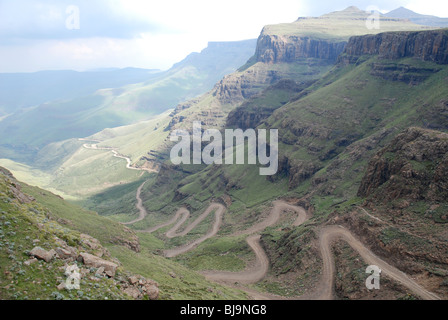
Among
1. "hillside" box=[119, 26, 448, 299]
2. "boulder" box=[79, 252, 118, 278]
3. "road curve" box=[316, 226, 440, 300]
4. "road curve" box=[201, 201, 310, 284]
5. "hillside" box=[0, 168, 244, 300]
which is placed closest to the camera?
"hillside" box=[0, 168, 244, 300]

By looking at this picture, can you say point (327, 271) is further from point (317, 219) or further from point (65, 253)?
point (65, 253)

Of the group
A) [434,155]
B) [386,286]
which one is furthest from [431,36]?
[386,286]

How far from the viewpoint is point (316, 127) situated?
180 meters

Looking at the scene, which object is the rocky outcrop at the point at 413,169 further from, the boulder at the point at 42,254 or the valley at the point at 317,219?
the boulder at the point at 42,254

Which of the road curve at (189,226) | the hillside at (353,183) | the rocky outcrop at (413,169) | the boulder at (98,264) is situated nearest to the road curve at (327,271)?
the hillside at (353,183)

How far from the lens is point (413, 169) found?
7450cm

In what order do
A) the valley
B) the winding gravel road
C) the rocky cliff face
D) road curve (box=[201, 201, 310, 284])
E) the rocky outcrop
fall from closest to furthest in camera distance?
the valley < the winding gravel road < the rocky outcrop < road curve (box=[201, 201, 310, 284]) < the rocky cliff face

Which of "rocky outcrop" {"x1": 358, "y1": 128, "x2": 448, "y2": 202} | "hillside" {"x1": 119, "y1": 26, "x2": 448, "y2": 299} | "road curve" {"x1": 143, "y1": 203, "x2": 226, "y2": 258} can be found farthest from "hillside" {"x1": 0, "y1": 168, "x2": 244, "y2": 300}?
"road curve" {"x1": 143, "y1": 203, "x2": 226, "y2": 258}

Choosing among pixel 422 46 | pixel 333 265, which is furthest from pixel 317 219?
pixel 422 46

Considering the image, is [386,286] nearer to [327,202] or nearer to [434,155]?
[434,155]

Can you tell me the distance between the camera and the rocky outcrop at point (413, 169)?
2736 inches

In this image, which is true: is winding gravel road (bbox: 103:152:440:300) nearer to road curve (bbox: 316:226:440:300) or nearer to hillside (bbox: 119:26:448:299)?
road curve (bbox: 316:226:440:300)

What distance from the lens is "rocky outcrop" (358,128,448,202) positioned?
228 ft

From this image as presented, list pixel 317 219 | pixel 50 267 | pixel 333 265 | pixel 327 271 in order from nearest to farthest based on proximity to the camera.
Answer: pixel 50 267
pixel 327 271
pixel 333 265
pixel 317 219
